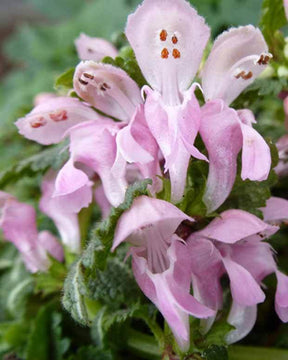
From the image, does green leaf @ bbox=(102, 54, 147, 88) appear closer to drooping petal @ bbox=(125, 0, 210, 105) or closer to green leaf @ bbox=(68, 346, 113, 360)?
Result: drooping petal @ bbox=(125, 0, 210, 105)

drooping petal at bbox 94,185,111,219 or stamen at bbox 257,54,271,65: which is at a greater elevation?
stamen at bbox 257,54,271,65

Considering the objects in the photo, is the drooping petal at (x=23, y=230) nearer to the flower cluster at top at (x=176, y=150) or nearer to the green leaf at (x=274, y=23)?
the flower cluster at top at (x=176, y=150)

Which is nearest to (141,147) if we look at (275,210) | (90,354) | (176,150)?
(176,150)

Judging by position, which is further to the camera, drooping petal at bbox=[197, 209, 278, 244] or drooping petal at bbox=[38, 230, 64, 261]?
drooping petal at bbox=[38, 230, 64, 261]

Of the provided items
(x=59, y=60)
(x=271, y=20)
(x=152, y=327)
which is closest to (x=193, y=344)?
(x=152, y=327)

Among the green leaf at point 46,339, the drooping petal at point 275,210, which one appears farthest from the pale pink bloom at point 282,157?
the green leaf at point 46,339

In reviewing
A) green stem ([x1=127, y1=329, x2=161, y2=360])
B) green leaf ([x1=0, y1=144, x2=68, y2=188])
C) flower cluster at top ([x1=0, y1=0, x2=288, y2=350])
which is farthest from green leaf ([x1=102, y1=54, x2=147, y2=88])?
green stem ([x1=127, y1=329, x2=161, y2=360])

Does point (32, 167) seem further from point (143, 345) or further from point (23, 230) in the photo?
point (143, 345)
